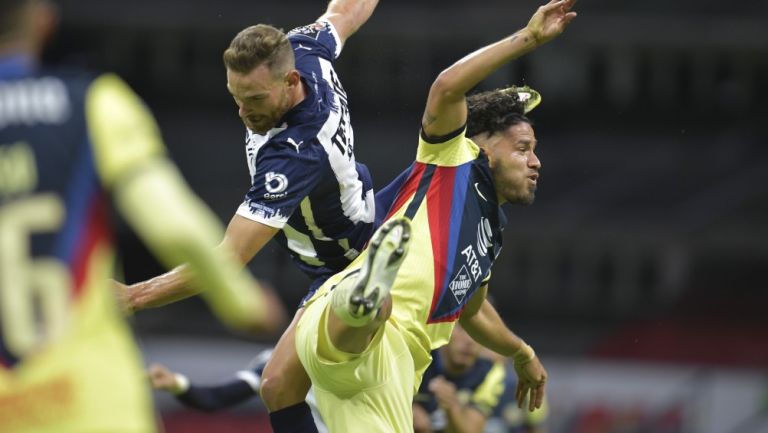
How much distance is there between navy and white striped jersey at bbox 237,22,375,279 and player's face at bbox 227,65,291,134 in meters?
0.05

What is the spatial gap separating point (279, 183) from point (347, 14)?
55.6 inches

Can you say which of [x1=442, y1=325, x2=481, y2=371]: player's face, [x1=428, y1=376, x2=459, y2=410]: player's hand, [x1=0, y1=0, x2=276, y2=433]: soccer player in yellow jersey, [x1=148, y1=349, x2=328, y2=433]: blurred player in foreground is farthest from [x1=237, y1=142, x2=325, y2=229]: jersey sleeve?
[x1=442, y1=325, x2=481, y2=371]: player's face

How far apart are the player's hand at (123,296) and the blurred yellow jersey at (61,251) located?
172 cm

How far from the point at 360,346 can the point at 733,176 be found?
12.9 meters

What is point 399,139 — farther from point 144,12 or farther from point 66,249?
point 66,249

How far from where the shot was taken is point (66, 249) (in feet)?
10.9

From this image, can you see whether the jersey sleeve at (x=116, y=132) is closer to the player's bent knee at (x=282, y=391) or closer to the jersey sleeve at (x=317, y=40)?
the player's bent knee at (x=282, y=391)

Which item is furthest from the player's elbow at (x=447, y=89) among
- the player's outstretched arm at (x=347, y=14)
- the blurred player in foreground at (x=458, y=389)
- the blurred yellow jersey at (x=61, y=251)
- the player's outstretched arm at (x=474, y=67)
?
the blurred player in foreground at (x=458, y=389)

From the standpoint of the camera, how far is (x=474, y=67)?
5.39 metres

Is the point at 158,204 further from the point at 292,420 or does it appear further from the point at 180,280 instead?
the point at 292,420

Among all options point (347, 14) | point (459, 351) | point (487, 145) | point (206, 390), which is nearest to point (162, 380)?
point (206, 390)

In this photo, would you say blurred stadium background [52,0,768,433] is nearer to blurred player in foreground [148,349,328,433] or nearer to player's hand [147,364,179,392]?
blurred player in foreground [148,349,328,433]

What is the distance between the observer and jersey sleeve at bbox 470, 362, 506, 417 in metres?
8.41

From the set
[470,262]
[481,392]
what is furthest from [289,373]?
[481,392]
